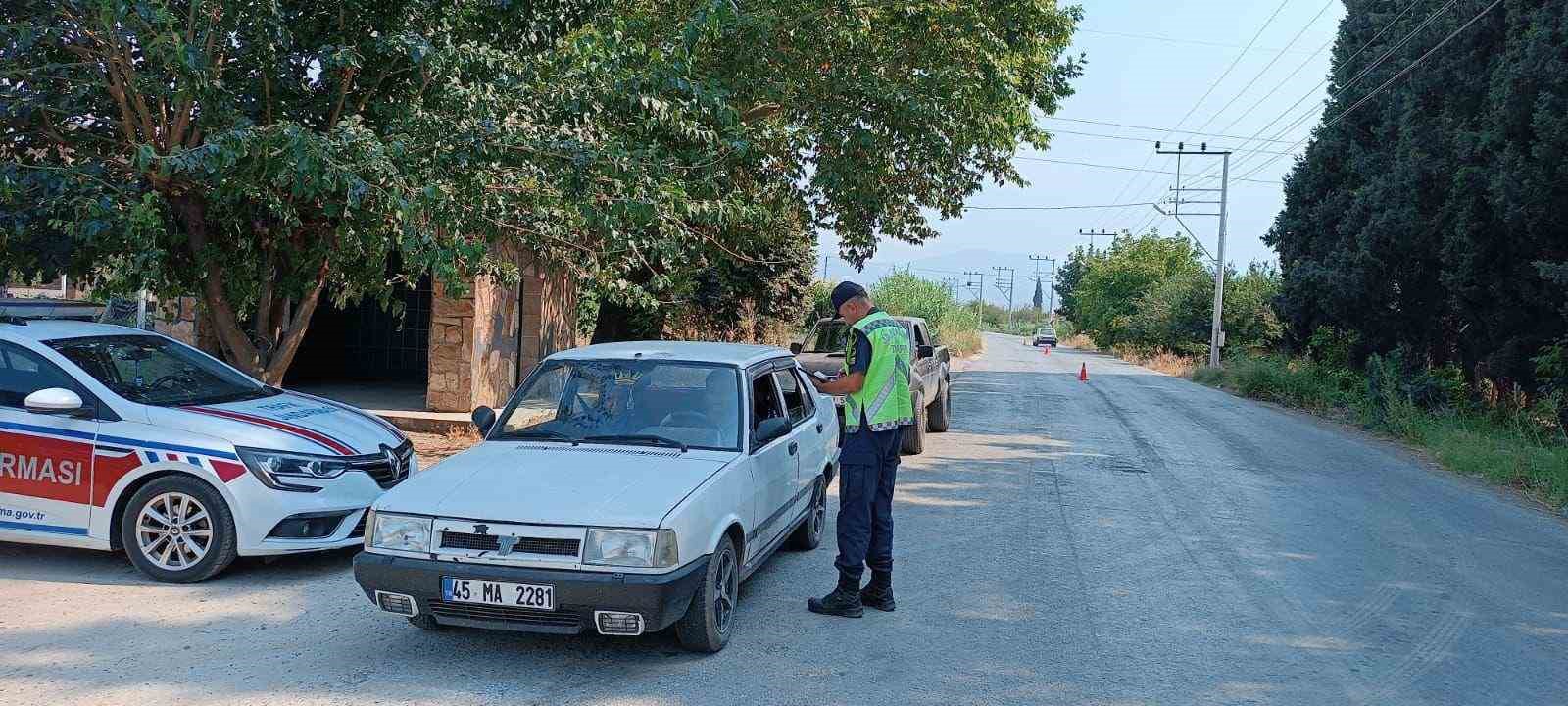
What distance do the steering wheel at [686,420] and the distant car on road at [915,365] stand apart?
5806 millimetres

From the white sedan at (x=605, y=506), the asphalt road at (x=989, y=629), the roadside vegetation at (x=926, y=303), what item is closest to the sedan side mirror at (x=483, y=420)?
the white sedan at (x=605, y=506)

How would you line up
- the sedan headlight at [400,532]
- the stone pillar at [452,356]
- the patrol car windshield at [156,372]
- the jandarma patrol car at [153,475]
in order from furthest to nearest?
the stone pillar at [452,356], the patrol car windshield at [156,372], the jandarma patrol car at [153,475], the sedan headlight at [400,532]

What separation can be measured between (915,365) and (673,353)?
6.48m

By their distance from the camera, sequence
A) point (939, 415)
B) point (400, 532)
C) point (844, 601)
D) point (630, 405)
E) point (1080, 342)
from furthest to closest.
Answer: point (1080, 342) < point (939, 415) < point (630, 405) < point (844, 601) < point (400, 532)

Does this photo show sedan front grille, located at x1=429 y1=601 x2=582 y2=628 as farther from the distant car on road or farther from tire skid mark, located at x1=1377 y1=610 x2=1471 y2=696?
the distant car on road

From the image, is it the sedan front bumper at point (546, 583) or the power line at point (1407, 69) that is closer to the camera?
the sedan front bumper at point (546, 583)

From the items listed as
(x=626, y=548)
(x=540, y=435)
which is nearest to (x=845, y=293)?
(x=540, y=435)

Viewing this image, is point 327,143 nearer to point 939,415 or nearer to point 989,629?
point 989,629

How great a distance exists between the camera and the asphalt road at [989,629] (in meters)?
5.16

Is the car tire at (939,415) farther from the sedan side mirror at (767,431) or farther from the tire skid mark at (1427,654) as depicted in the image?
the sedan side mirror at (767,431)

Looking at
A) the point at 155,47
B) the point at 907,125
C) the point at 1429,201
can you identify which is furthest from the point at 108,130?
the point at 1429,201

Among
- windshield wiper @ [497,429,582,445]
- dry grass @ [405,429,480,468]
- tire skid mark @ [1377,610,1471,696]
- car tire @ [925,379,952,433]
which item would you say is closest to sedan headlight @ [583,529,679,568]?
windshield wiper @ [497,429,582,445]

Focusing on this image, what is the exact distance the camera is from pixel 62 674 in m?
5.12

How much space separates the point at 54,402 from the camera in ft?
21.4
